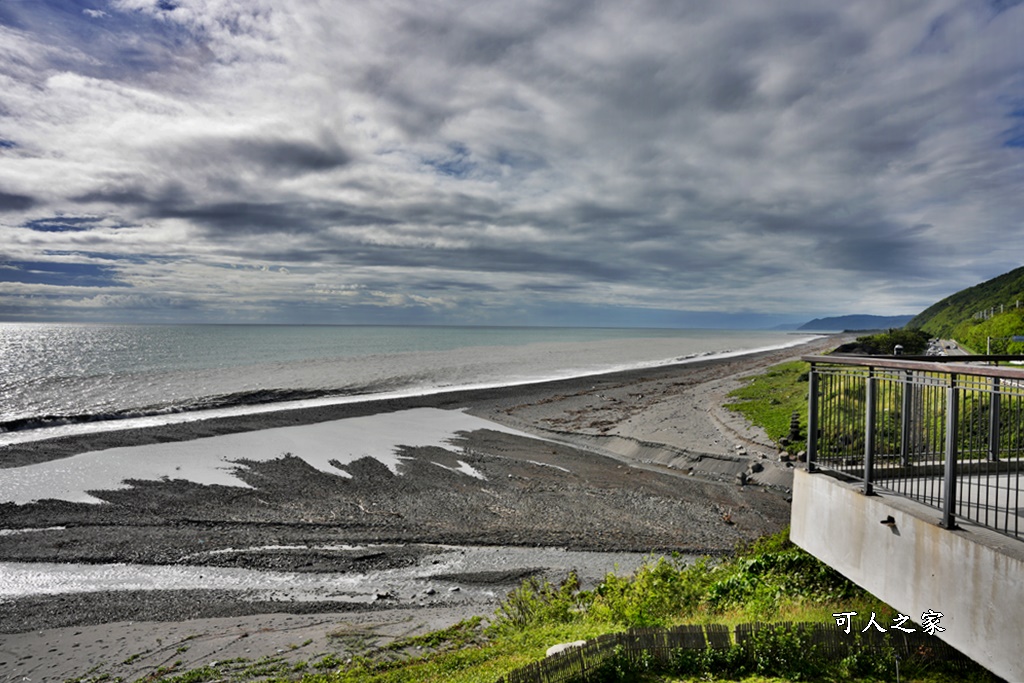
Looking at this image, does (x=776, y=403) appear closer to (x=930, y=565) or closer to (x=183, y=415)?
(x=930, y=565)

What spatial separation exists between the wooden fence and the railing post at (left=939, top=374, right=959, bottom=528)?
4.70 feet

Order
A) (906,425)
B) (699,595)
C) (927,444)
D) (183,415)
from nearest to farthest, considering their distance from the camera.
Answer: (927,444) < (906,425) < (699,595) < (183,415)

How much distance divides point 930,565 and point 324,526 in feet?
49.6

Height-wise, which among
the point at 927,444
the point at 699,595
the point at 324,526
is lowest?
the point at 324,526

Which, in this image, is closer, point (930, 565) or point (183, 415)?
point (930, 565)

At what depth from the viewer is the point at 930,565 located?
6055 millimetres

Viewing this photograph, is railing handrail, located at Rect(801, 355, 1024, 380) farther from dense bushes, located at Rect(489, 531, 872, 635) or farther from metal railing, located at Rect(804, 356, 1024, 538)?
dense bushes, located at Rect(489, 531, 872, 635)

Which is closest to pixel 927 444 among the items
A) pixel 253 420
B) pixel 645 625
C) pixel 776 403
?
pixel 645 625

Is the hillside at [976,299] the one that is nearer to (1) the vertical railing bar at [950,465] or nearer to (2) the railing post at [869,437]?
(2) the railing post at [869,437]

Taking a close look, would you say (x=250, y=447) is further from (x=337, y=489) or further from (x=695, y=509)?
(x=695, y=509)

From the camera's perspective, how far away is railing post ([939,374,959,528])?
5.93m

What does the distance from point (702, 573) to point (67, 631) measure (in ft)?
40.5

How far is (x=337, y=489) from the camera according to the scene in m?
20.7

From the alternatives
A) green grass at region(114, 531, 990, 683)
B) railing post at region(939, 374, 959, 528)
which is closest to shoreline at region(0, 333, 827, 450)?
green grass at region(114, 531, 990, 683)
